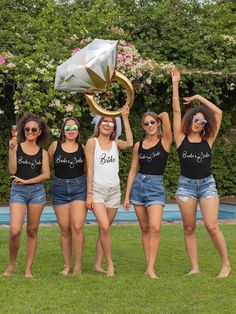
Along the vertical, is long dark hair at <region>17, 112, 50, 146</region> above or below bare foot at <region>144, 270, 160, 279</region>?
above

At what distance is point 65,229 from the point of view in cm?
689

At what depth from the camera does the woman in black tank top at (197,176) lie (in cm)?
673

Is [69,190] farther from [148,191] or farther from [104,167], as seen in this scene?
[148,191]

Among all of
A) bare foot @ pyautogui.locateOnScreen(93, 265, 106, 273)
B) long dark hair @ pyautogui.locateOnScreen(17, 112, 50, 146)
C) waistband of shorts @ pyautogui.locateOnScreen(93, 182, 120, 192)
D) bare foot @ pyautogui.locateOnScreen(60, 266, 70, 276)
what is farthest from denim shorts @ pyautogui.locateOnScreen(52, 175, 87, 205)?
bare foot @ pyautogui.locateOnScreen(93, 265, 106, 273)

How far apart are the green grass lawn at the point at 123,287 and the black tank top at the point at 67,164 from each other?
1.06m

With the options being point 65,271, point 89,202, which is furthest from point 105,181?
point 65,271

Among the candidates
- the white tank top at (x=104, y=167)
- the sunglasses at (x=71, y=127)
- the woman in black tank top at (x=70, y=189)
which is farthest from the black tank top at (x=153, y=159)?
the sunglasses at (x=71, y=127)

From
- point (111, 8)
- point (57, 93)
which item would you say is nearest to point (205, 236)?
point (57, 93)

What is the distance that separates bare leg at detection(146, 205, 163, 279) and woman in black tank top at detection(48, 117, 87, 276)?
70 centimetres

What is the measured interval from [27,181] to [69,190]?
0.45 metres

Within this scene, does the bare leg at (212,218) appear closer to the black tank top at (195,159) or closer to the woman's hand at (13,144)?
the black tank top at (195,159)

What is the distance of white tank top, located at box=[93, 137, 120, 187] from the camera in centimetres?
683

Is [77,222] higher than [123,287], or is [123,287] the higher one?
[77,222]

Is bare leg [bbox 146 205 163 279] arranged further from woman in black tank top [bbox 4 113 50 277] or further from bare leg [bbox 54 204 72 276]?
woman in black tank top [bbox 4 113 50 277]
